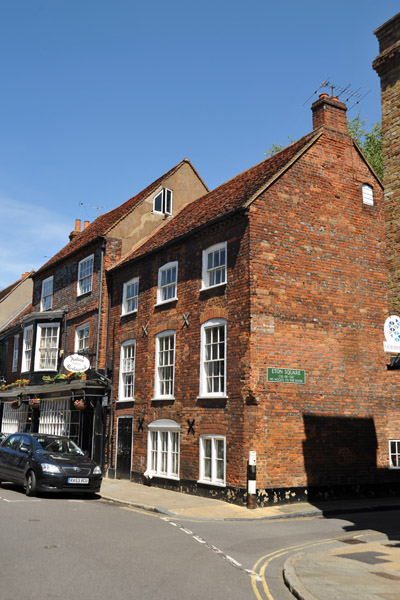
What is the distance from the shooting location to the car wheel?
14.4 metres

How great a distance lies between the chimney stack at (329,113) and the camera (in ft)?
60.5

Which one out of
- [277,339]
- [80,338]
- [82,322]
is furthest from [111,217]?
[277,339]

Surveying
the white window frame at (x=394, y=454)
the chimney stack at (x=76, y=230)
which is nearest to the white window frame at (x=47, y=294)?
the chimney stack at (x=76, y=230)

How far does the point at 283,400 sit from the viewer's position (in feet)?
50.3

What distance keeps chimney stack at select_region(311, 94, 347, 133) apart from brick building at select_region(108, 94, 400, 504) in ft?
0.15

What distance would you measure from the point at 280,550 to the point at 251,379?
573 centimetres

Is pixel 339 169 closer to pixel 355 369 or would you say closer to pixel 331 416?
pixel 355 369

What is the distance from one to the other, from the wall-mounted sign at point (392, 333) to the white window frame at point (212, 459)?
585 cm

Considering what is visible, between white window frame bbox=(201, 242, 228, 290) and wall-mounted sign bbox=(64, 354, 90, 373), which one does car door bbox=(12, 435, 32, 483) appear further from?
white window frame bbox=(201, 242, 228, 290)

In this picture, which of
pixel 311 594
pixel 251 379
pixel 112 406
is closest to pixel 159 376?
pixel 112 406

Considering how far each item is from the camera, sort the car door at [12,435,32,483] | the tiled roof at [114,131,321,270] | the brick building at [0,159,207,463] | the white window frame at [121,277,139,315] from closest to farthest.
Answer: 1. the car door at [12,435,32,483]
2. the tiled roof at [114,131,321,270]
3. the white window frame at [121,277,139,315]
4. the brick building at [0,159,207,463]

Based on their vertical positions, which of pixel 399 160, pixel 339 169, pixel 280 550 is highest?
pixel 339 169

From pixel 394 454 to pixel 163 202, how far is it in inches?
544

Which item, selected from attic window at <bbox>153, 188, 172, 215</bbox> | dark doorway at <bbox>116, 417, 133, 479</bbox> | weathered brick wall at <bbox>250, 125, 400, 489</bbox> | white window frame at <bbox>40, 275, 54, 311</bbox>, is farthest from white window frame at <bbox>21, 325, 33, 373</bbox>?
weathered brick wall at <bbox>250, 125, 400, 489</bbox>
